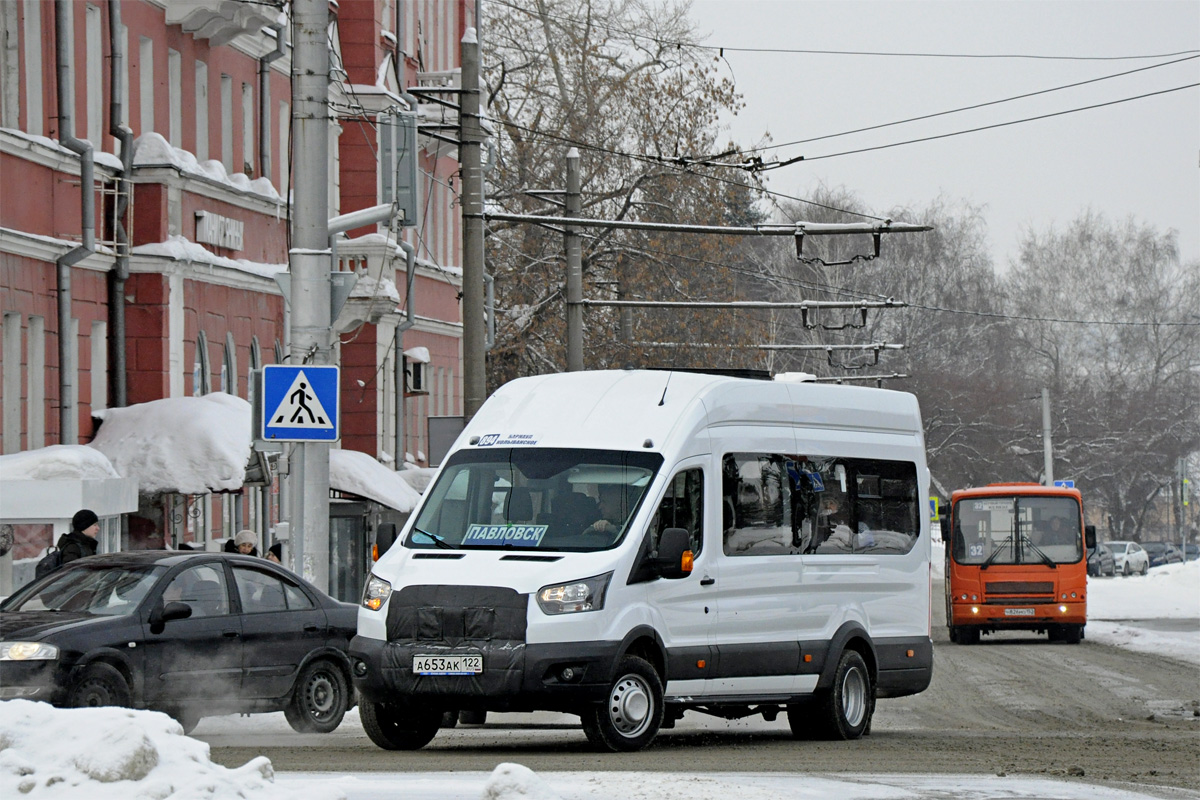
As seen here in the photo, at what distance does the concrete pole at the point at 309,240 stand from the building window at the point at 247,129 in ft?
44.8

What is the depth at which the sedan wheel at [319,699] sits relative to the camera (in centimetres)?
1537

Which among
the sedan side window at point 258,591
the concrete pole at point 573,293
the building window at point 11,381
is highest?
the concrete pole at point 573,293

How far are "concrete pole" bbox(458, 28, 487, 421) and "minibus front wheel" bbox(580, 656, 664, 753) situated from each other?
9.35 metres

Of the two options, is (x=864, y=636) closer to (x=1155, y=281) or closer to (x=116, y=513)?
(x=116, y=513)

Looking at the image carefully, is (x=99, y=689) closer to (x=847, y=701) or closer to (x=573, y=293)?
(x=847, y=701)

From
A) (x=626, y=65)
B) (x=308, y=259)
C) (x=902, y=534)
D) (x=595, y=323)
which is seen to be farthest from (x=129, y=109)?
(x=626, y=65)

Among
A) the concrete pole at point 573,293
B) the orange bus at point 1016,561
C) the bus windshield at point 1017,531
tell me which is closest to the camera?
the concrete pole at point 573,293

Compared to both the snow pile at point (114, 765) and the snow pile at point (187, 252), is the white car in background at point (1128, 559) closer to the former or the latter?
the snow pile at point (187, 252)

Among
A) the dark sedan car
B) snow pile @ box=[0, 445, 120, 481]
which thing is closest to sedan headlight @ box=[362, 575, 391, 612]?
the dark sedan car

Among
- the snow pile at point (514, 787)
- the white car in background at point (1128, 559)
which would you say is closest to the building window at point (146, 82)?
the snow pile at point (514, 787)

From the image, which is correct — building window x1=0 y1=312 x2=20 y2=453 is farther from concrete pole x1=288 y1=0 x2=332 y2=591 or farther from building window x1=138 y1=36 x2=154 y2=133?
concrete pole x1=288 y1=0 x2=332 y2=591

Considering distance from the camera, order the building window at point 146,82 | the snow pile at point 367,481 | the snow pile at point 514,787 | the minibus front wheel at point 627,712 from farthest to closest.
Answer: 1. the snow pile at point 367,481
2. the building window at point 146,82
3. the minibus front wheel at point 627,712
4. the snow pile at point 514,787

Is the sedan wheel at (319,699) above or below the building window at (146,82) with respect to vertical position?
below

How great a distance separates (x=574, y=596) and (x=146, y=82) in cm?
1575
